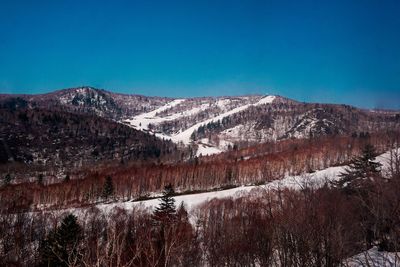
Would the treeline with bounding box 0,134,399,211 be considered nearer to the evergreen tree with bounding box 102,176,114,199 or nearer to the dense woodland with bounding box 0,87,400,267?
the dense woodland with bounding box 0,87,400,267

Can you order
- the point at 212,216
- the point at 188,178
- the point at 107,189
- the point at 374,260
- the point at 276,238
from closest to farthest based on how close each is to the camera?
the point at 374,260 < the point at 276,238 < the point at 212,216 < the point at 107,189 < the point at 188,178

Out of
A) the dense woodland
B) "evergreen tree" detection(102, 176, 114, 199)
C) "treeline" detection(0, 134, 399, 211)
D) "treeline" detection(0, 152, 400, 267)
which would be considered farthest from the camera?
"treeline" detection(0, 134, 399, 211)

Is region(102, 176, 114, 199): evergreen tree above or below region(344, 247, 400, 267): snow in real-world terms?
below

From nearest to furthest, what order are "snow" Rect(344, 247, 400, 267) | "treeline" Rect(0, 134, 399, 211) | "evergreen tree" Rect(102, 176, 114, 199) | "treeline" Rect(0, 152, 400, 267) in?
"snow" Rect(344, 247, 400, 267), "treeline" Rect(0, 152, 400, 267), "evergreen tree" Rect(102, 176, 114, 199), "treeline" Rect(0, 134, 399, 211)

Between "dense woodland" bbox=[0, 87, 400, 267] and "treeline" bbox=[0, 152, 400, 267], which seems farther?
"dense woodland" bbox=[0, 87, 400, 267]

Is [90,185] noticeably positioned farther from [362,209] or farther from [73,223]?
[362,209]

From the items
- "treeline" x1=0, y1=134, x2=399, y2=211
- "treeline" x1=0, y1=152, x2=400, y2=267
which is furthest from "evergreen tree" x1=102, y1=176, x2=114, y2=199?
"treeline" x1=0, y1=152, x2=400, y2=267

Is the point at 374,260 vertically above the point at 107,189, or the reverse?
the point at 374,260

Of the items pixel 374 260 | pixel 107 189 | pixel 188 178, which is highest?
pixel 374 260

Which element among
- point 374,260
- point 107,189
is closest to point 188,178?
point 107,189

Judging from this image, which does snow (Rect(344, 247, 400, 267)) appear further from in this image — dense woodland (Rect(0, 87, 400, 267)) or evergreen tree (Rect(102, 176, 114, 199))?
evergreen tree (Rect(102, 176, 114, 199))

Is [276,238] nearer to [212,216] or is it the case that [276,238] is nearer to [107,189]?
[212,216]
